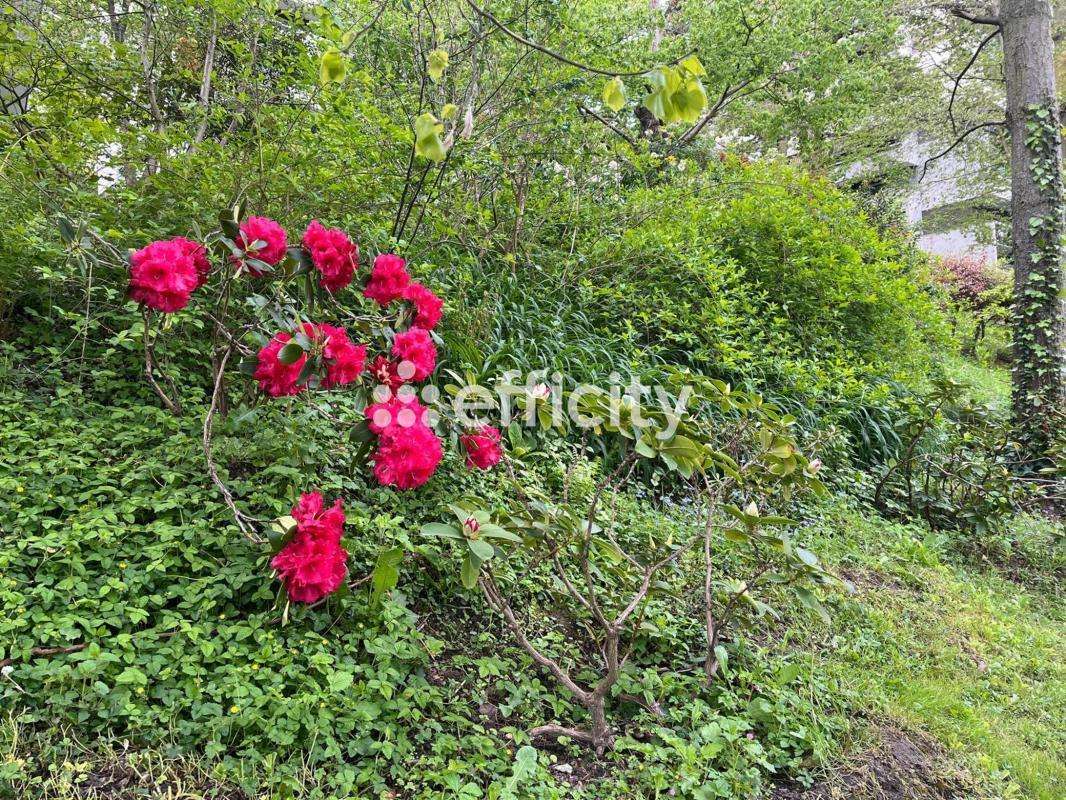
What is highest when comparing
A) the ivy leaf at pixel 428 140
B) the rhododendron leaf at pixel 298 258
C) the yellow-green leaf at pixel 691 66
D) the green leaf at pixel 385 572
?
the yellow-green leaf at pixel 691 66

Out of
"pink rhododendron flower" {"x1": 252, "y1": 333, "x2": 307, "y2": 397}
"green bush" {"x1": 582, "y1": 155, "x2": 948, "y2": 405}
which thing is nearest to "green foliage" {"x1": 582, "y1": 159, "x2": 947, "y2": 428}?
"green bush" {"x1": 582, "y1": 155, "x2": 948, "y2": 405}

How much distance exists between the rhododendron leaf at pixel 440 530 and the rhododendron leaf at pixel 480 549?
0.04m

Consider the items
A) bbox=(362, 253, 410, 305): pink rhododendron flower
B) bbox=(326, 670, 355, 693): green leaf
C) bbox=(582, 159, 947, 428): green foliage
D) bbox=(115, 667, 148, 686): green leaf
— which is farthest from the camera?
bbox=(582, 159, 947, 428): green foliage

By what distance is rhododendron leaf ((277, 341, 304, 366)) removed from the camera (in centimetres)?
176

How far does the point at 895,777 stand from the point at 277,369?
210 cm

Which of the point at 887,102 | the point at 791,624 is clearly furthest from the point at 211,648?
the point at 887,102

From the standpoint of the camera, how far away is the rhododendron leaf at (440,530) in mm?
1473

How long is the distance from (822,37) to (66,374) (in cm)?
863

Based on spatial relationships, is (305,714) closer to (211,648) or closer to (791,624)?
(211,648)

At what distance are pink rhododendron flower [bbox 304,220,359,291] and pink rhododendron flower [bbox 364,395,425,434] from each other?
545 mm

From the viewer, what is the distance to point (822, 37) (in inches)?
305

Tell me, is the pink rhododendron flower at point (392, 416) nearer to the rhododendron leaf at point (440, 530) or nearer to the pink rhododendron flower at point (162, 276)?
the rhododendron leaf at point (440, 530)

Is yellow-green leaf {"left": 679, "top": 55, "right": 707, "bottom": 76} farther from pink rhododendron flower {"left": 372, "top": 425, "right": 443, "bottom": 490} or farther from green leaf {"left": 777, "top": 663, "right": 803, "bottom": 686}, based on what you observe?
green leaf {"left": 777, "top": 663, "right": 803, "bottom": 686}

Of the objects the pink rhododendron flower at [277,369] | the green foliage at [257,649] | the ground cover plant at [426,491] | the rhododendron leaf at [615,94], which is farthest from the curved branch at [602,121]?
the green foliage at [257,649]
